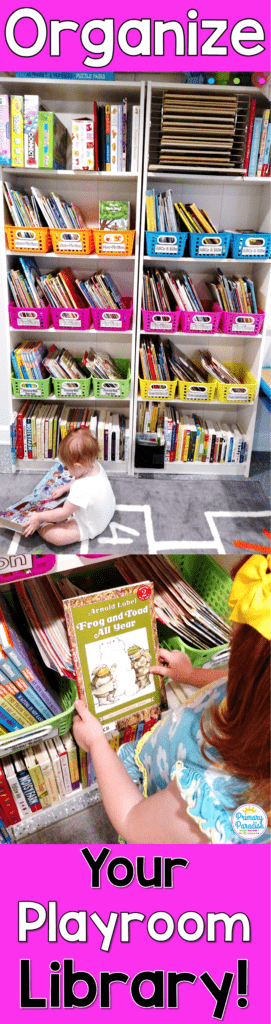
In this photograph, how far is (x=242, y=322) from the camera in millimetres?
3379

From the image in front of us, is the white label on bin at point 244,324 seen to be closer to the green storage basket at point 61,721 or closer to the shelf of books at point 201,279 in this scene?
the shelf of books at point 201,279

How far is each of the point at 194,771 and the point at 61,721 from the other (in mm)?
278

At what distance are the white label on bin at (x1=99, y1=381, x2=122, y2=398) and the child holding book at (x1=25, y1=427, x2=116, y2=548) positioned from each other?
0.71 m

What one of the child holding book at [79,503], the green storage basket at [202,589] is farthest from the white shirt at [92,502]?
the green storage basket at [202,589]

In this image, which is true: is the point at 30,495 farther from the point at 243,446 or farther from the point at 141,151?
the point at 141,151

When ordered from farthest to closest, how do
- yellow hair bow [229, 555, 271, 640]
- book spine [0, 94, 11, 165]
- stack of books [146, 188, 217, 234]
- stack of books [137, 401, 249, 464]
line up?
stack of books [137, 401, 249, 464], stack of books [146, 188, 217, 234], book spine [0, 94, 11, 165], yellow hair bow [229, 555, 271, 640]

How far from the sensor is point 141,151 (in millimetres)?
3012

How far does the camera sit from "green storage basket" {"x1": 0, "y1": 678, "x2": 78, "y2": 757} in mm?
997

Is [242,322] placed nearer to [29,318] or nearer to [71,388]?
[71,388]

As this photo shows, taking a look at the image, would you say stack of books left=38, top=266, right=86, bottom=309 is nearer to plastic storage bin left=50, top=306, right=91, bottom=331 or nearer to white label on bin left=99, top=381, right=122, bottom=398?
plastic storage bin left=50, top=306, right=91, bottom=331

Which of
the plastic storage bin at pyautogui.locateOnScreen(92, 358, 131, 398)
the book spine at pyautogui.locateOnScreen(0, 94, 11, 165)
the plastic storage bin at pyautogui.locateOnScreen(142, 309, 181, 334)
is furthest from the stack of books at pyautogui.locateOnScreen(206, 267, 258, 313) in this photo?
the book spine at pyautogui.locateOnScreen(0, 94, 11, 165)

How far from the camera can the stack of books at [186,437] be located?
11.9 ft

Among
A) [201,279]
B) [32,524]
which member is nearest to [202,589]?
[32,524]

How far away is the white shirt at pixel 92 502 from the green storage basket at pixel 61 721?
5.69 ft
